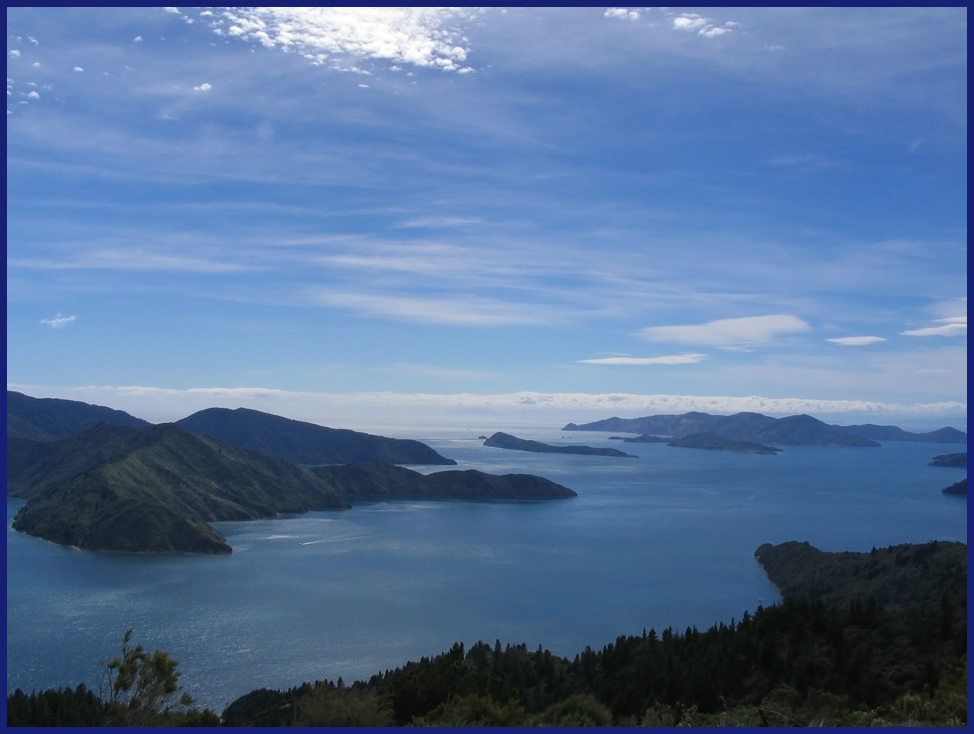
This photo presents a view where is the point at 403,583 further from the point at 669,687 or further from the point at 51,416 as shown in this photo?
the point at 51,416

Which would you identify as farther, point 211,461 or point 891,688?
point 211,461

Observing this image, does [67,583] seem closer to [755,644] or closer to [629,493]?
[755,644]

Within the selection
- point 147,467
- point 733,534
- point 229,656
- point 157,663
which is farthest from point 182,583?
point 733,534

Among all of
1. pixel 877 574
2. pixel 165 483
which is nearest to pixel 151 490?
pixel 165 483

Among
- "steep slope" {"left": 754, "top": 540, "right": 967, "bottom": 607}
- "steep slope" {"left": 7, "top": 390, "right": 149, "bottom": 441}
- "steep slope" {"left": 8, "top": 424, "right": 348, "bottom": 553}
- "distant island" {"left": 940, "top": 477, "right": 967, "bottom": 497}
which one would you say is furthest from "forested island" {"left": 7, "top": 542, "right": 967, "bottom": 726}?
"steep slope" {"left": 7, "top": 390, "right": 149, "bottom": 441}

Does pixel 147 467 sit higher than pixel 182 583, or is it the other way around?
pixel 147 467

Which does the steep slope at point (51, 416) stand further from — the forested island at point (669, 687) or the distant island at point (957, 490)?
the distant island at point (957, 490)

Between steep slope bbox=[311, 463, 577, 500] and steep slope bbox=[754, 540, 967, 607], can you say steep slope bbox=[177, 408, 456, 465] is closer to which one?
steep slope bbox=[311, 463, 577, 500]
